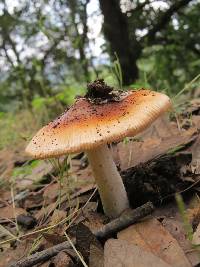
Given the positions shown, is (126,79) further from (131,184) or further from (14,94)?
(131,184)

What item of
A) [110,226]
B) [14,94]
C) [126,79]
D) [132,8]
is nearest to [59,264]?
[110,226]

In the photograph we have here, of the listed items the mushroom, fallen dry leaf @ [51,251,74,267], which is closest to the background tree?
the mushroom

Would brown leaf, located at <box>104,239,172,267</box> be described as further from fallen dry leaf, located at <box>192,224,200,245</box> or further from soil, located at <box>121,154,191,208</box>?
soil, located at <box>121,154,191,208</box>

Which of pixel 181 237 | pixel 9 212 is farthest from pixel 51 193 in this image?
pixel 181 237

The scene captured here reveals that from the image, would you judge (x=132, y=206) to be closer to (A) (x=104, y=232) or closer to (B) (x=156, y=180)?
(B) (x=156, y=180)

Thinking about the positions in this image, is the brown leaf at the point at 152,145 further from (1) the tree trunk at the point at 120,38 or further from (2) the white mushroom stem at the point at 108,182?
(1) the tree trunk at the point at 120,38
